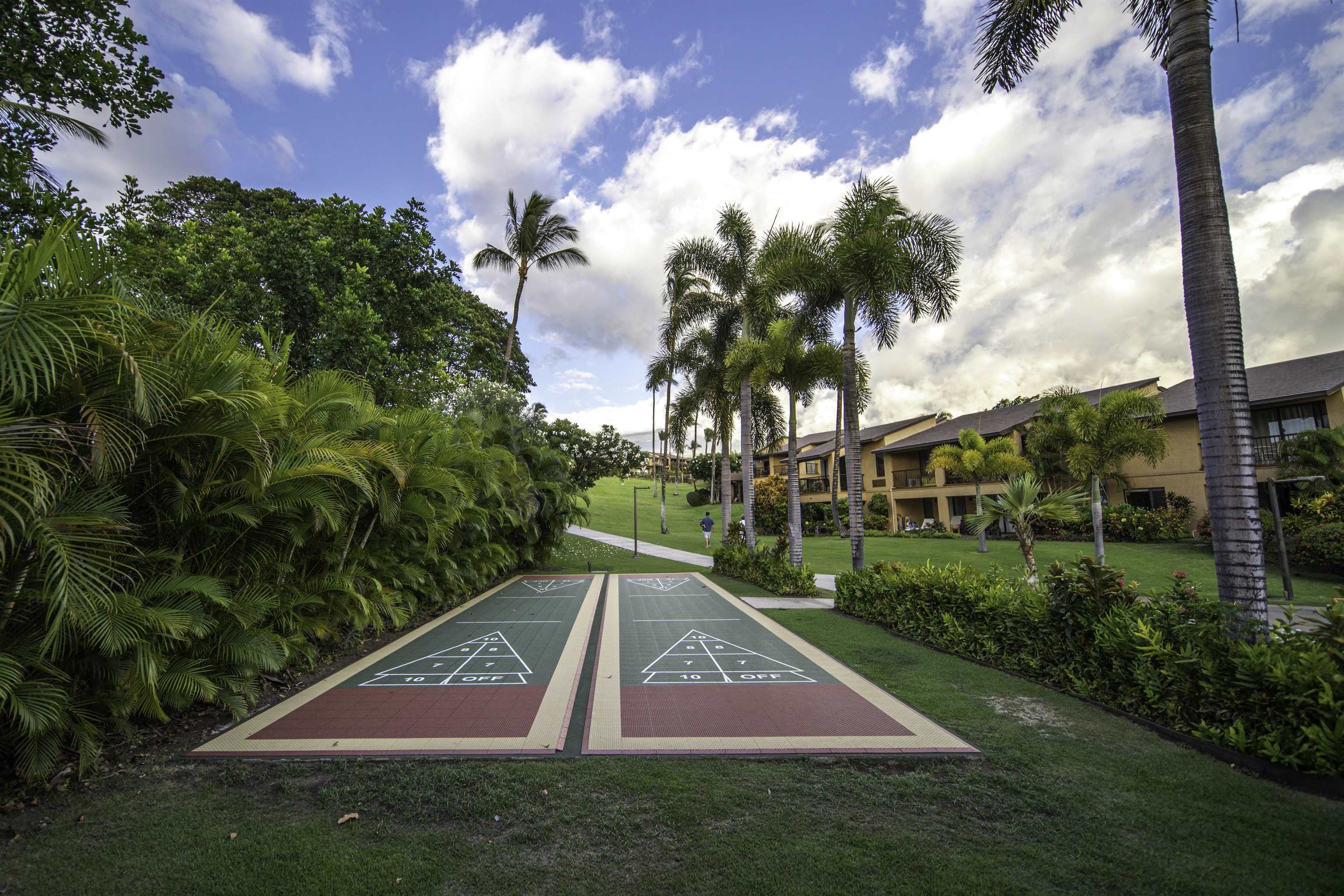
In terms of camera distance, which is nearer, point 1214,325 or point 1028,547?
point 1214,325

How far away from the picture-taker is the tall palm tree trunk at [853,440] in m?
13.5

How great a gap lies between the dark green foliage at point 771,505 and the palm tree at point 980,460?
11.1 meters

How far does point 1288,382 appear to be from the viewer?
22.0 m

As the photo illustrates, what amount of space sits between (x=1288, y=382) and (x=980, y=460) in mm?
11026

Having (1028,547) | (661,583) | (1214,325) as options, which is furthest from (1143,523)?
(1214,325)

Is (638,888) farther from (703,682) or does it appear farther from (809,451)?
(809,451)

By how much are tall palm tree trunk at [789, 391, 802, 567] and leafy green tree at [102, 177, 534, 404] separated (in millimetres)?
10492

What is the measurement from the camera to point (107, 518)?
3895mm

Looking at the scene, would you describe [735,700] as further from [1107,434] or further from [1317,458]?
[1317,458]

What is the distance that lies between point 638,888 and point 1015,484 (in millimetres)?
12000

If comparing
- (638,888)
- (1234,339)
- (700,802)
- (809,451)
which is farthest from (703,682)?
(809,451)

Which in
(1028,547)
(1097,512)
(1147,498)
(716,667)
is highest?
(1147,498)

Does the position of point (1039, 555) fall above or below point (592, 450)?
below

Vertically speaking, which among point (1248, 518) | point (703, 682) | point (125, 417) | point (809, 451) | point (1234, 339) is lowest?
point (703, 682)
